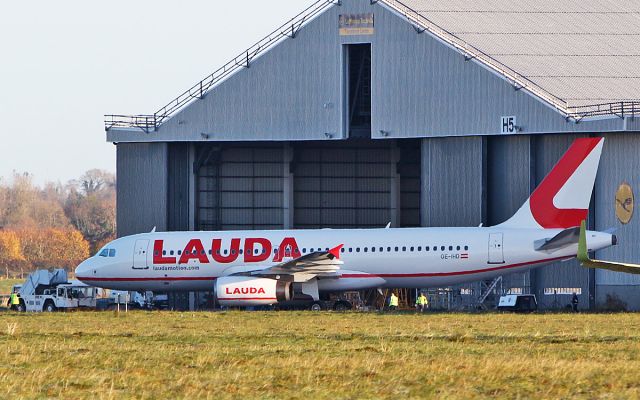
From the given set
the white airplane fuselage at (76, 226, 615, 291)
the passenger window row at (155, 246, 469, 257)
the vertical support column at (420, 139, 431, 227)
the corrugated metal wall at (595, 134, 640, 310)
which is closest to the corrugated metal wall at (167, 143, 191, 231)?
the white airplane fuselage at (76, 226, 615, 291)

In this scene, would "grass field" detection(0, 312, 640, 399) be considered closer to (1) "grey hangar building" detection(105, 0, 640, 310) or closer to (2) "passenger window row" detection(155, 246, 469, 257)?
(2) "passenger window row" detection(155, 246, 469, 257)

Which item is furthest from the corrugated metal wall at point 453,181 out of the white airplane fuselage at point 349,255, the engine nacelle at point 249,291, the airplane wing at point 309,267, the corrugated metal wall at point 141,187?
the corrugated metal wall at point 141,187

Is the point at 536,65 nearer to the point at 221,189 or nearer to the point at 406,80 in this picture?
the point at 406,80

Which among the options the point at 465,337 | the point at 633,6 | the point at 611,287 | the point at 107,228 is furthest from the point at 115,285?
the point at 107,228

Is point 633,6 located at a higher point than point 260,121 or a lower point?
higher

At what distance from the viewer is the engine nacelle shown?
51219 mm

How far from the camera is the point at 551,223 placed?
50938 mm

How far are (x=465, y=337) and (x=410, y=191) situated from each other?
3601 centimetres

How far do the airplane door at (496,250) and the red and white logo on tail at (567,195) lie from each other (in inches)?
49.6

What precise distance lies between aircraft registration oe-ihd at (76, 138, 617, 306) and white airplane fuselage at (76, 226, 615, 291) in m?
0.04

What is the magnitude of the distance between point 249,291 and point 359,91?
600 inches

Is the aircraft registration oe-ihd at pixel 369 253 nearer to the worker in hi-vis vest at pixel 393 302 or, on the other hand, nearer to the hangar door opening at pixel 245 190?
the worker in hi-vis vest at pixel 393 302

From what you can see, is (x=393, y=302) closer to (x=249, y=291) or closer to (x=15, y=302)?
(x=249, y=291)

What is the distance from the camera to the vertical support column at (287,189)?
66.1 m
